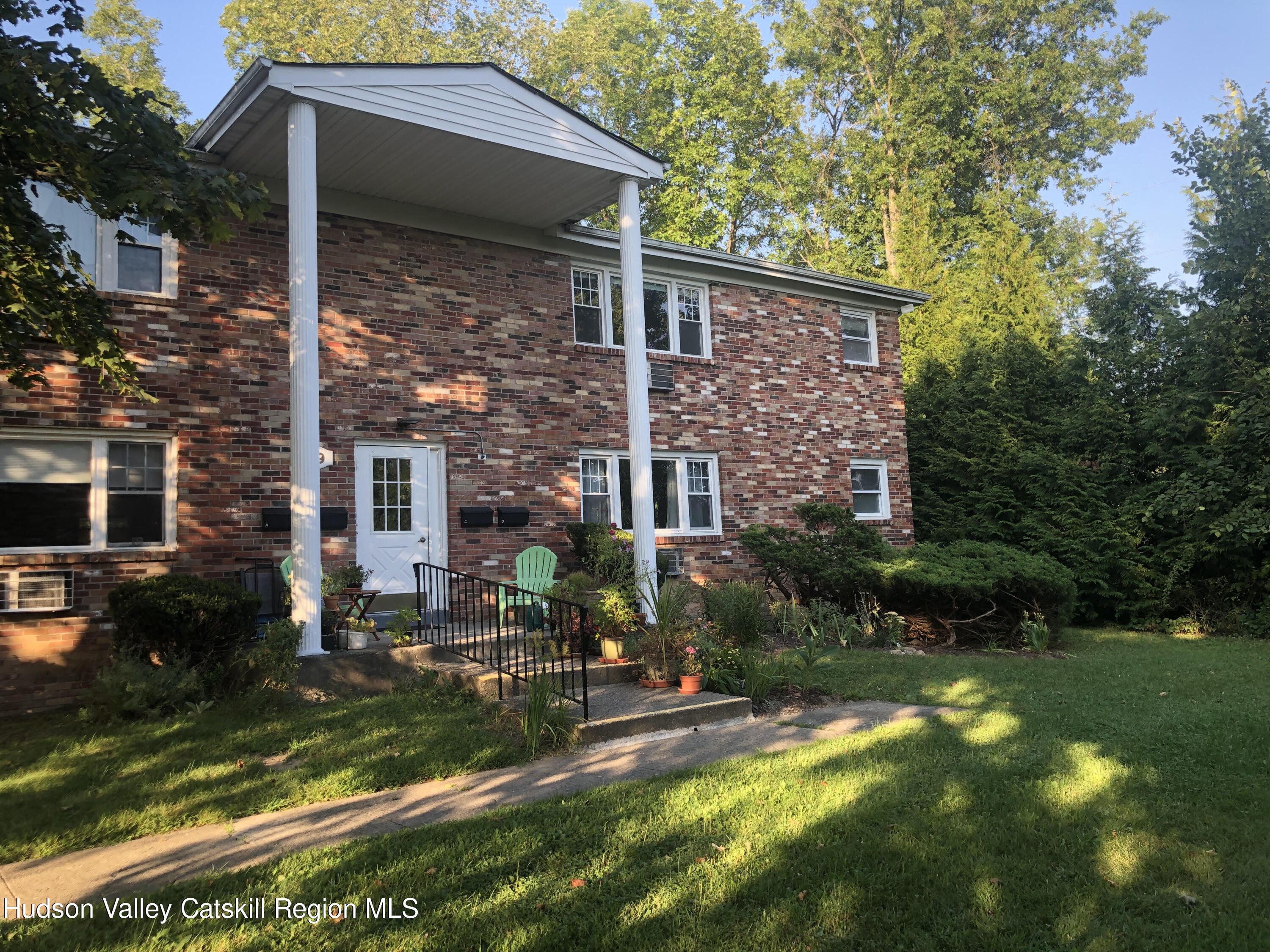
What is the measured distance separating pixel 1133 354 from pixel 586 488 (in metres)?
10.4

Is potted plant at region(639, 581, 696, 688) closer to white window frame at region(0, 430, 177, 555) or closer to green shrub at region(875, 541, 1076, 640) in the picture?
green shrub at region(875, 541, 1076, 640)

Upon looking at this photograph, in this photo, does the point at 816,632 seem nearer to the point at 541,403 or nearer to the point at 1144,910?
the point at 541,403

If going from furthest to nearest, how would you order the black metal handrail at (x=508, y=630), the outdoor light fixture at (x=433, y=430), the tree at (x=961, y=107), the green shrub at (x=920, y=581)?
the tree at (x=961, y=107) < the green shrub at (x=920, y=581) < the outdoor light fixture at (x=433, y=430) < the black metal handrail at (x=508, y=630)

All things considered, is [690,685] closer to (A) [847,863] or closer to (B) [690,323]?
(A) [847,863]

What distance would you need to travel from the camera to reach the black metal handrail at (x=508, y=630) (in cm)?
729

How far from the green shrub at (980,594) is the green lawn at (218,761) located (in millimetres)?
6713

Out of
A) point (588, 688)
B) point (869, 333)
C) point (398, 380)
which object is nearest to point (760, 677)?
point (588, 688)

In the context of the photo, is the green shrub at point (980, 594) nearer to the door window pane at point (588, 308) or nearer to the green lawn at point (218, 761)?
the door window pane at point (588, 308)

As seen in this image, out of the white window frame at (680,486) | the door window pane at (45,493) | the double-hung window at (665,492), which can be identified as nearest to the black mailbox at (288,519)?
the door window pane at (45,493)

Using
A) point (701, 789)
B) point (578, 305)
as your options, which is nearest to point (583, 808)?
point (701, 789)

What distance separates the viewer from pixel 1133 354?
1556 cm

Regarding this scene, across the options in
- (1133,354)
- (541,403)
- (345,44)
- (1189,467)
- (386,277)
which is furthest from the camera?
(345,44)

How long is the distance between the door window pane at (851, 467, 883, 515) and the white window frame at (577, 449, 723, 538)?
3195 millimetres

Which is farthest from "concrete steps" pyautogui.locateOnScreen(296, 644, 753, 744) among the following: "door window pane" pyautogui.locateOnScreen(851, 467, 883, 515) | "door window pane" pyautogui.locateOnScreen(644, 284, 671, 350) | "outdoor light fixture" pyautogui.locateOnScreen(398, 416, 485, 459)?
"door window pane" pyautogui.locateOnScreen(851, 467, 883, 515)
